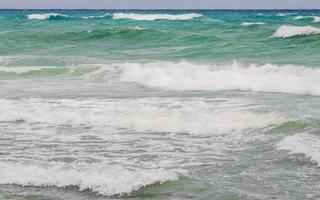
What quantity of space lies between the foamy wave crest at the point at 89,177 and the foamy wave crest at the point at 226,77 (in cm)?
809

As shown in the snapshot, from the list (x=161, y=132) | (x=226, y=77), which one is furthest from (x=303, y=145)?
(x=226, y=77)

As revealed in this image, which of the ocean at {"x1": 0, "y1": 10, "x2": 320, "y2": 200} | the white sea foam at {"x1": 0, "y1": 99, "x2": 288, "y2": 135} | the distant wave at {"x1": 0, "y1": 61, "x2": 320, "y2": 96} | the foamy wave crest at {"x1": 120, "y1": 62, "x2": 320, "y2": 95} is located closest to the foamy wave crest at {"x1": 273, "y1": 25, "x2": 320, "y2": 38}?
the ocean at {"x1": 0, "y1": 10, "x2": 320, "y2": 200}

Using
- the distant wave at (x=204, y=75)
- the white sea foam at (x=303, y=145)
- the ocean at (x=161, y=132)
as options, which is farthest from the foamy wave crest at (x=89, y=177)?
the distant wave at (x=204, y=75)

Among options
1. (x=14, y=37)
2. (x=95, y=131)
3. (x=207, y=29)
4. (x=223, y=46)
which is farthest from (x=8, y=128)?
(x=207, y=29)

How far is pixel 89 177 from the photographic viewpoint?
727 cm

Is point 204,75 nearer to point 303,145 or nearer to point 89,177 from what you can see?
point 303,145

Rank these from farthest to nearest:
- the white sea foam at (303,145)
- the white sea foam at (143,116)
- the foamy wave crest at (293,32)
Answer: the foamy wave crest at (293,32) < the white sea foam at (143,116) < the white sea foam at (303,145)

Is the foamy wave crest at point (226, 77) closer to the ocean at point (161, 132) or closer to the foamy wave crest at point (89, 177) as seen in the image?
the ocean at point (161, 132)

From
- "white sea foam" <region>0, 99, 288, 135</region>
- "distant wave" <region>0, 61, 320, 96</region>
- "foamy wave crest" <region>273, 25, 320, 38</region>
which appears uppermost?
"white sea foam" <region>0, 99, 288, 135</region>

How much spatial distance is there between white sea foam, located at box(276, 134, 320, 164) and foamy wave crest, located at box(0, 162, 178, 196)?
2.02 meters

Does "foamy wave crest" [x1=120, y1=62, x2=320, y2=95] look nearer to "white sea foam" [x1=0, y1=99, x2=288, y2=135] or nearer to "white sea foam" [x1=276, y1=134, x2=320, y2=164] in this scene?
"white sea foam" [x1=0, y1=99, x2=288, y2=135]

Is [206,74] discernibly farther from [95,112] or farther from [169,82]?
[95,112]

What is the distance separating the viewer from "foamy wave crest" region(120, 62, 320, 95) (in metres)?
15.6

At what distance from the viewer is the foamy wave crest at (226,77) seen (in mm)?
15625
